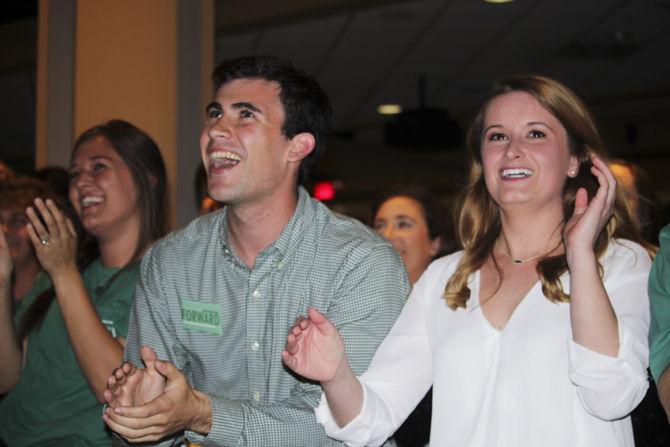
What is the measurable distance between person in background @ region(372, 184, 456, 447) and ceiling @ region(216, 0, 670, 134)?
2.57m

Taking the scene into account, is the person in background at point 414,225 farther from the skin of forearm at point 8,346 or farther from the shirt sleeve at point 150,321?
the skin of forearm at point 8,346

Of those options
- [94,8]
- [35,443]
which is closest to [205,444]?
[35,443]

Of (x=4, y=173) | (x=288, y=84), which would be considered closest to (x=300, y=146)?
(x=288, y=84)

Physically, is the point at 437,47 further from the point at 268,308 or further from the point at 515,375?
the point at 515,375

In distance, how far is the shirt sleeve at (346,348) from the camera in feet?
6.51

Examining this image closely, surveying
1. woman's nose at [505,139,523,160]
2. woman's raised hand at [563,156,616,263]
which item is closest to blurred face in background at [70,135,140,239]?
woman's nose at [505,139,523,160]

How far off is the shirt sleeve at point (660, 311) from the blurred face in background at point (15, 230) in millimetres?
2331

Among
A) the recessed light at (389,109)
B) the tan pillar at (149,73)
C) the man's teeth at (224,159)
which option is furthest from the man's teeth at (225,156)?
the recessed light at (389,109)

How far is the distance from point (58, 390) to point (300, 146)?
107cm

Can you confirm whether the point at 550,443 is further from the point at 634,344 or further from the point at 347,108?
the point at 347,108

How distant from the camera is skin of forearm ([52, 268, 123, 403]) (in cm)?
240

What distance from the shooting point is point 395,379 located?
1.96 metres

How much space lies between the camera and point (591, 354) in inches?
65.6

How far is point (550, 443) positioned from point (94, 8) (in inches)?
144
